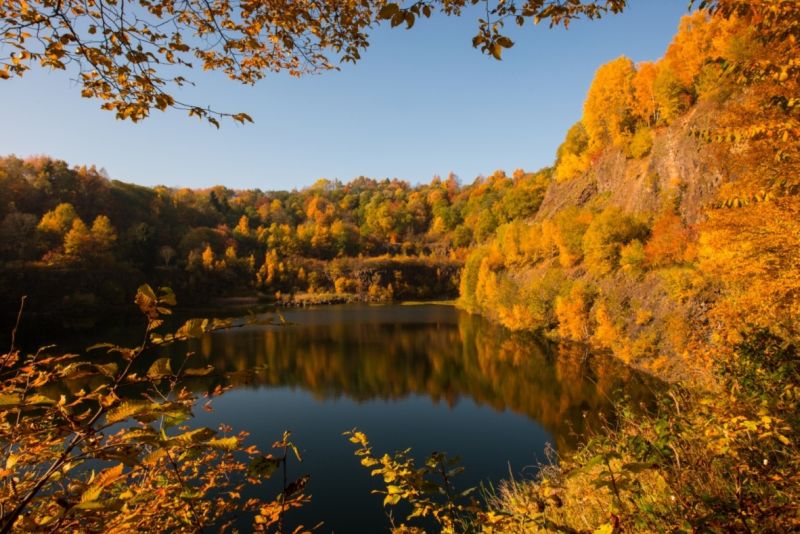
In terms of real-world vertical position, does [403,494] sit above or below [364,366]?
above

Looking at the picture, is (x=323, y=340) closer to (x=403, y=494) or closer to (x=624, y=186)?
(x=624, y=186)

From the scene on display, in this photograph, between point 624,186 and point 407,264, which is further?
point 407,264

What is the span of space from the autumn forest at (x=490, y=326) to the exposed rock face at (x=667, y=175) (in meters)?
0.25

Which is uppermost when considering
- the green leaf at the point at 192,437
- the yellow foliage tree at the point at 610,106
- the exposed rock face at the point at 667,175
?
the yellow foliage tree at the point at 610,106

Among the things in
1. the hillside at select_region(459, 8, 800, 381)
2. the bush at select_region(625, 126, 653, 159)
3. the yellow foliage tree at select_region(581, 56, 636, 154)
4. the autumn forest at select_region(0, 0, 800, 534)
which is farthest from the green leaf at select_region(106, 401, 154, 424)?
the yellow foliage tree at select_region(581, 56, 636, 154)

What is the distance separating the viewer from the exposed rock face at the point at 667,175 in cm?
3161

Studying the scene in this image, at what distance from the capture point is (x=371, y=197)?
507ft

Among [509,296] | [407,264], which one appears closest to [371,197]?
[407,264]

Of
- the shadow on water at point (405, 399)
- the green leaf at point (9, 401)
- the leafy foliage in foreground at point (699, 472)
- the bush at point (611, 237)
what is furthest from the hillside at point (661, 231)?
the green leaf at point (9, 401)

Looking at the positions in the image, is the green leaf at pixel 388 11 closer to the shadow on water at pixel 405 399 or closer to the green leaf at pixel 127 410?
the green leaf at pixel 127 410

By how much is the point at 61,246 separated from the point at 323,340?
47.0 meters

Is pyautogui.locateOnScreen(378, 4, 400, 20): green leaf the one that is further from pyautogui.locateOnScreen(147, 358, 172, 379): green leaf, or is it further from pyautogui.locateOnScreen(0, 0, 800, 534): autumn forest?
pyautogui.locateOnScreen(147, 358, 172, 379): green leaf

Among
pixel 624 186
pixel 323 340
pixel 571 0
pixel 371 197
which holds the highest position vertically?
pixel 371 197

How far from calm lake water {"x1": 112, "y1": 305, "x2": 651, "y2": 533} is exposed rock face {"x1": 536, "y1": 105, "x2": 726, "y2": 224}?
1467 centimetres
